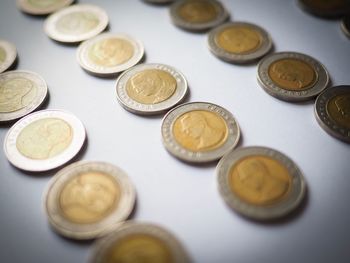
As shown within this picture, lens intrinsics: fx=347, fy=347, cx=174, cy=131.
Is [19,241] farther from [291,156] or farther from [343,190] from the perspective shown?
[343,190]

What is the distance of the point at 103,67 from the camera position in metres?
1.47

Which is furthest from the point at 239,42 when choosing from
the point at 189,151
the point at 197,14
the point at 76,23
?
the point at 76,23

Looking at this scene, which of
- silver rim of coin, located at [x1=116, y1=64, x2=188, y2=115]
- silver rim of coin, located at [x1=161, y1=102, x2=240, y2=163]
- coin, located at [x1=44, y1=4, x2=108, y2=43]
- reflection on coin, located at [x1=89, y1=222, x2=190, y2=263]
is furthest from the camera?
coin, located at [x1=44, y1=4, x2=108, y2=43]

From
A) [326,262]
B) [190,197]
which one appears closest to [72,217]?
[190,197]

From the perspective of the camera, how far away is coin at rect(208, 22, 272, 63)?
59.5 inches

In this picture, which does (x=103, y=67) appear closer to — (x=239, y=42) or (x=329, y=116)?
(x=239, y=42)

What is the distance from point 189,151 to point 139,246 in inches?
14.2

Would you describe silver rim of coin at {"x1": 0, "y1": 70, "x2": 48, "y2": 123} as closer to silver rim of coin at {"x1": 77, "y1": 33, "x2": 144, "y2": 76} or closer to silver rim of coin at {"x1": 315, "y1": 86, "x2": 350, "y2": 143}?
silver rim of coin at {"x1": 77, "y1": 33, "x2": 144, "y2": 76}

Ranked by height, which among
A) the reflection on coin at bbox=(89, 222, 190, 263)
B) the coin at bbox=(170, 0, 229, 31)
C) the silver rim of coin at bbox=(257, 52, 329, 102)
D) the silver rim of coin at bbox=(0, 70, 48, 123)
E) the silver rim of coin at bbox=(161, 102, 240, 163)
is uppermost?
the coin at bbox=(170, 0, 229, 31)

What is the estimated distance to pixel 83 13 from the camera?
69.0 inches

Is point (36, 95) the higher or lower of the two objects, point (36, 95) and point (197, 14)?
the lower

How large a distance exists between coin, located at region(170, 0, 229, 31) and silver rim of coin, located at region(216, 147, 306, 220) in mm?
749

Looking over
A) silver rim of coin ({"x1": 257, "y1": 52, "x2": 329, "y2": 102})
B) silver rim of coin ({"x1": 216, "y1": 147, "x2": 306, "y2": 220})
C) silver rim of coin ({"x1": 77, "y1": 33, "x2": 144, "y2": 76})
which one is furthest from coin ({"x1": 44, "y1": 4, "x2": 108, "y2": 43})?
silver rim of coin ({"x1": 216, "y1": 147, "x2": 306, "y2": 220})

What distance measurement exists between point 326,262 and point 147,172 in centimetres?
61
